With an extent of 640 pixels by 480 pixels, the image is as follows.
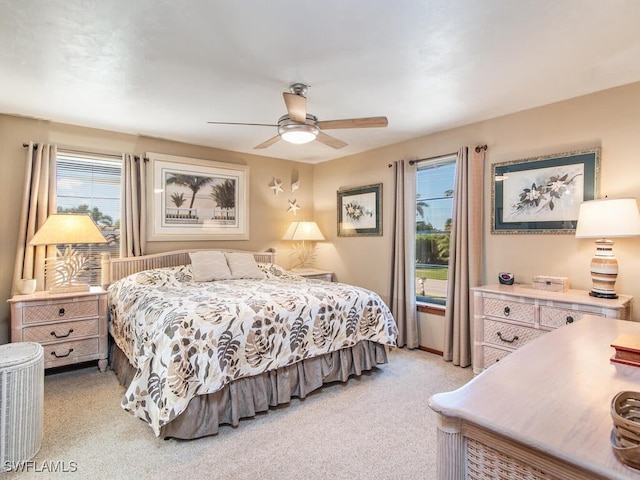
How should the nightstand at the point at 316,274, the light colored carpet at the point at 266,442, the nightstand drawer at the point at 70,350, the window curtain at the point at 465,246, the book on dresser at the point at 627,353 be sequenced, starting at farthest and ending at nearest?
1. the nightstand at the point at 316,274
2. the window curtain at the point at 465,246
3. the nightstand drawer at the point at 70,350
4. the light colored carpet at the point at 266,442
5. the book on dresser at the point at 627,353

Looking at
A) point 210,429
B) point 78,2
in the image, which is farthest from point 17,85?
point 210,429

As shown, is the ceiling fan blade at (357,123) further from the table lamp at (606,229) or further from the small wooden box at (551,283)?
the small wooden box at (551,283)

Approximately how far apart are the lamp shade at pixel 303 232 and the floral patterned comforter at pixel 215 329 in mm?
1486

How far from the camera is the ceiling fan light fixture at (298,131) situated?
2.70m

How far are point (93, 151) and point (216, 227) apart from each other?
1589 mm

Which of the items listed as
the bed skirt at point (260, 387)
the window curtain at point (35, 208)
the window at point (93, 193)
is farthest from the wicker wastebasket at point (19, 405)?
the window at point (93, 193)

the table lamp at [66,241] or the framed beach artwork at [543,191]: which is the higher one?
the framed beach artwork at [543,191]

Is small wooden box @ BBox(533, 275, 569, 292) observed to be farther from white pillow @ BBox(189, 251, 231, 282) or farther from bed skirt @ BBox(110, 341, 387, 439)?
white pillow @ BBox(189, 251, 231, 282)

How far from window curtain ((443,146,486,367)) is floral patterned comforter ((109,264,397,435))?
78 cm

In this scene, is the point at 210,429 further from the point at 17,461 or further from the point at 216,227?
the point at 216,227

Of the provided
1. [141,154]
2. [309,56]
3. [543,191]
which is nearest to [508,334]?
[543,191]

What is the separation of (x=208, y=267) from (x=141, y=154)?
157cm

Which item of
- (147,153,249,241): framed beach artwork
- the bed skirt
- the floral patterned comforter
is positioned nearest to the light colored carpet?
the bed skirt

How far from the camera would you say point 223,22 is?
1.92 m
